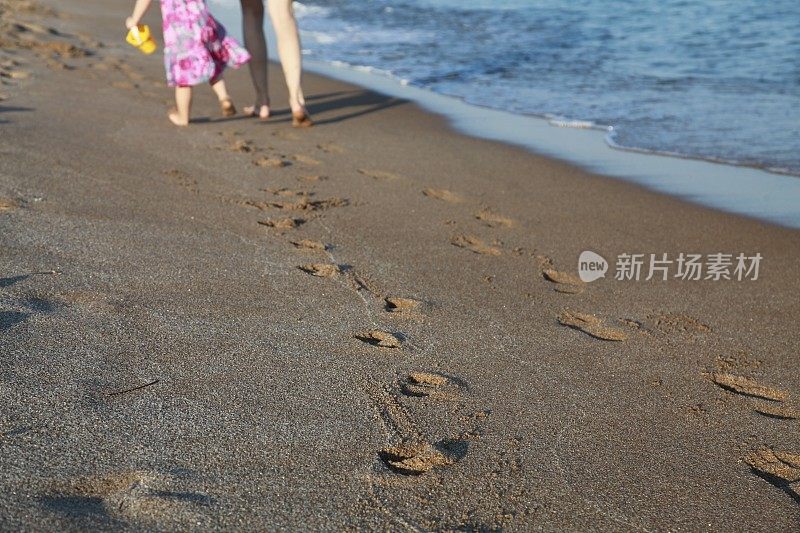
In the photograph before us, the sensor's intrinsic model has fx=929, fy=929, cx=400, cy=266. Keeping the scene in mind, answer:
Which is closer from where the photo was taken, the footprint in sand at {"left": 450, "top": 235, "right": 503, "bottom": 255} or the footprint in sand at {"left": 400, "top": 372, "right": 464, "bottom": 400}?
the footprint in sand at {"left": 400, "top": 372, "right": 464, "bottom": 400}

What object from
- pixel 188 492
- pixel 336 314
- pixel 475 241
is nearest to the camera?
pixel 188 492

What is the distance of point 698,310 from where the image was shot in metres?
3.26

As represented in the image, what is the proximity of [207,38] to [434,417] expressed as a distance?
13.5ft

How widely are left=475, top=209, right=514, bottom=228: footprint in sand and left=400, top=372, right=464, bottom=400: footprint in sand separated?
1644 mm

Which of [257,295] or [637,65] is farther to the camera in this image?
[637,65]

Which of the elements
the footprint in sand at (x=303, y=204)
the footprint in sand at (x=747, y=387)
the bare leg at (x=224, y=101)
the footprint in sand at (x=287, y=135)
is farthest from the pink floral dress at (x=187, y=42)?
the footprint in sand at (x=747, y=387)

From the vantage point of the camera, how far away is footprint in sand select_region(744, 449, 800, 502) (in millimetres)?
2107

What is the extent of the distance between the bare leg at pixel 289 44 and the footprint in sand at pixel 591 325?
126 inches

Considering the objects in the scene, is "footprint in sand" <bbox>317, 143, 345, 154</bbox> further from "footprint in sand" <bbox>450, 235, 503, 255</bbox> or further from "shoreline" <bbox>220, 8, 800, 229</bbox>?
"footprint in sand" <bbox>450, 235, 503, 255</bbox>

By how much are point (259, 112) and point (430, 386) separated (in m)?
4.06

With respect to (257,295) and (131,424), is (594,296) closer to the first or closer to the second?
(257,295)

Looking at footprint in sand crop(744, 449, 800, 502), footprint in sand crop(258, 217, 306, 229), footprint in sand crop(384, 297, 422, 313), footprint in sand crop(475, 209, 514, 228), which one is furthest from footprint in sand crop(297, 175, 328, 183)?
footprint in sand crop(744, 449, 800, 502)

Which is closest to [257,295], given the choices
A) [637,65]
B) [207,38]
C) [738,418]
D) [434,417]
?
[434,417]

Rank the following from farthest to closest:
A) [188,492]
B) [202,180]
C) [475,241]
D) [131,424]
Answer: [202,180] → [475,241] → [131,424] → [188,492]
